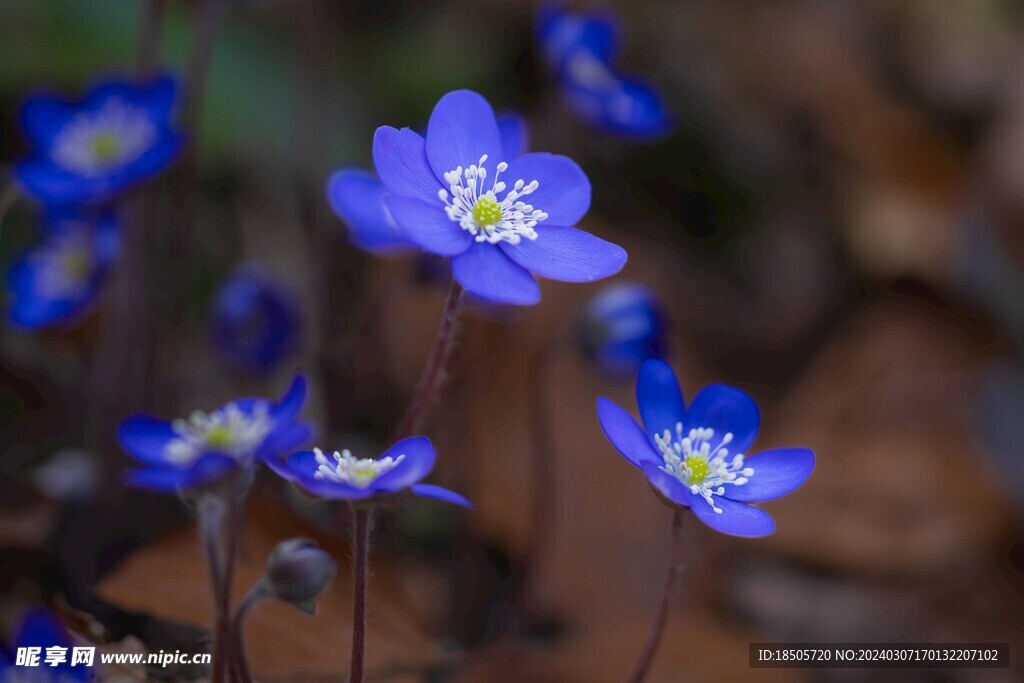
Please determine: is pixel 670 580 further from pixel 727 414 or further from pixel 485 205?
pixel 485 205

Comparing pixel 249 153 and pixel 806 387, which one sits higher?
pixel 249 153

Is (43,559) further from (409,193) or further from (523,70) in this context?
(523,70)

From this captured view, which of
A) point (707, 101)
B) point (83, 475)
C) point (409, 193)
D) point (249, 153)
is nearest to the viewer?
point (409, 193)

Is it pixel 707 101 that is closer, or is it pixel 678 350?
pixel 678 350

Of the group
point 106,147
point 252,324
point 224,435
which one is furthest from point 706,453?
point 106,147

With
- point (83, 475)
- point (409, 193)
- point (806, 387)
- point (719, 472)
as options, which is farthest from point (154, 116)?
point (806, 387)

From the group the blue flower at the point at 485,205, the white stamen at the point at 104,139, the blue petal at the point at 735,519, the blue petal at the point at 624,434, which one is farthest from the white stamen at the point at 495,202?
the white stamen at the point at 104,139

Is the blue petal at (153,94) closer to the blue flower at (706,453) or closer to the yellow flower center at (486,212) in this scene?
the yellow flower center at (486,212)

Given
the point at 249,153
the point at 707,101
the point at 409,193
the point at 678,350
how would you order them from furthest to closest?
the point at 707,101 < the point at 249,153 < the point at 678,350 < the point at 409,193
